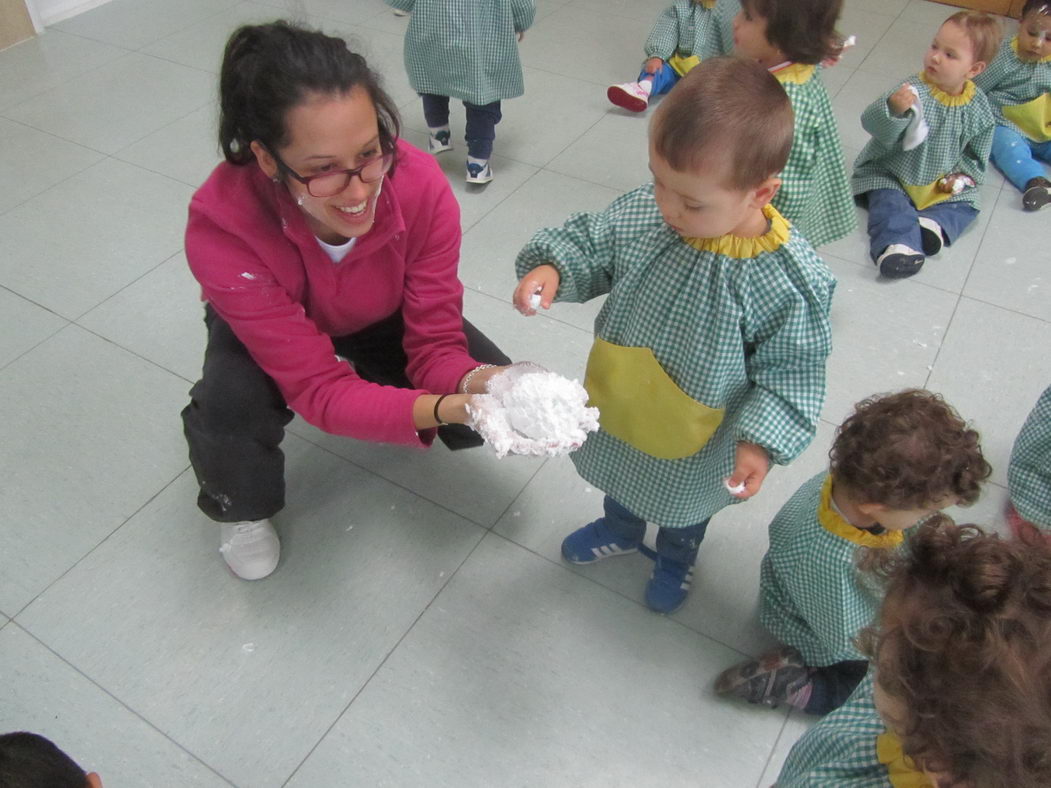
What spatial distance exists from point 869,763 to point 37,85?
3047 mm

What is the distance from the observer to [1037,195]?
2096mm

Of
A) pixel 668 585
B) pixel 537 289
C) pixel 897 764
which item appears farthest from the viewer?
pixel 668 585

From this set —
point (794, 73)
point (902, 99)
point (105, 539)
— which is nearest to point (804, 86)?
point (794, 73)

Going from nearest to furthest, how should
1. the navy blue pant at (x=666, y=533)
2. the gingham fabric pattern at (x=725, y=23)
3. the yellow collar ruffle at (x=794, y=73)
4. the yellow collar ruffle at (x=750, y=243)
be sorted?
the yellow collar ruffle at (x=750, y=243) → the navy blue pant at (x=666, y=533) → the yellow collar ruffle at (x=794, y=73) → the gingham fabric pattern at (x=725, y=23)

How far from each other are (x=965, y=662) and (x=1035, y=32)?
2.27 metres

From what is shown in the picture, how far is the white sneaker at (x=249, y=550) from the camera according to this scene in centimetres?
127

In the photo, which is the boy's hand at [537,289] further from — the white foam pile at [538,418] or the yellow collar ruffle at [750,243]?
the yellow collar ruffle at [750,243]

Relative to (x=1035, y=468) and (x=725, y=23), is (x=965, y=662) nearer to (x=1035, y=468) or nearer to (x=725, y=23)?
(x=1035, y=468)

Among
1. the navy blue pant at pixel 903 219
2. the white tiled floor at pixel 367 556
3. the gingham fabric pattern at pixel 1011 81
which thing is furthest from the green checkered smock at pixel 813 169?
the gingham fabric pattern at pixel 1011 81

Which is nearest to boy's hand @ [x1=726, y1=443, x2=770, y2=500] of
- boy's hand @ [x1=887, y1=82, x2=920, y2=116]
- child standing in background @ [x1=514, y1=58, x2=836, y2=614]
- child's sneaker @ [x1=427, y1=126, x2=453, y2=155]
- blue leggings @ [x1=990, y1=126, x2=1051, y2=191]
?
child standing in background @ [x1=514, y1=58, x2=836, y2=614]

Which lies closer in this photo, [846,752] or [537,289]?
[846,752]

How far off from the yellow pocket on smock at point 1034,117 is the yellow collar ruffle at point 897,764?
2.23 metres

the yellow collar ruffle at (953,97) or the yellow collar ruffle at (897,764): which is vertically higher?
the yellow collar ruffle at (897,764)

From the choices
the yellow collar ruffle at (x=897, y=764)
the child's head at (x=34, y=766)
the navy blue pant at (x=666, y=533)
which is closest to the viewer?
the yellow collar ruffle at (x=897, y=764)
